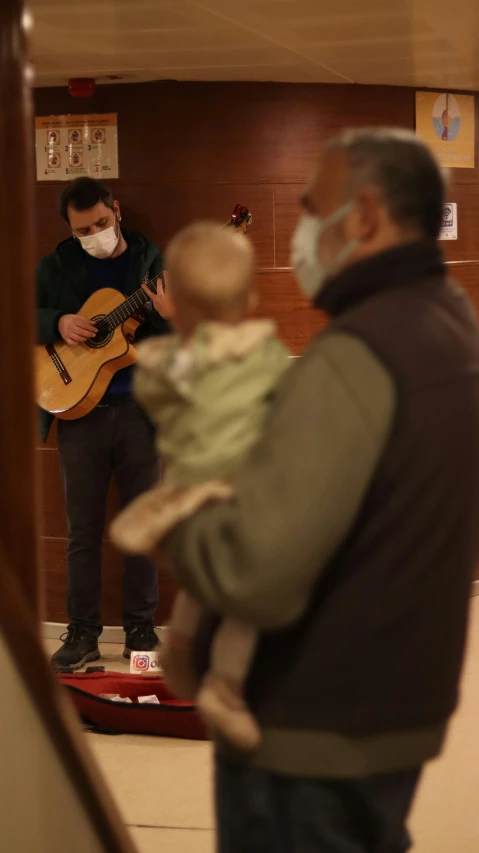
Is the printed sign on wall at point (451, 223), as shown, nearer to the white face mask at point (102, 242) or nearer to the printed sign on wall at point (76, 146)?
the printed sign on wall at point (76, 146)

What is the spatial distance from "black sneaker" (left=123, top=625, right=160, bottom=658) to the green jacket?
43.2 inches

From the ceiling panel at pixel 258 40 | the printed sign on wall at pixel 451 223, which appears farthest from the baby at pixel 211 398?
the printed sign on wall at pixel 451 223

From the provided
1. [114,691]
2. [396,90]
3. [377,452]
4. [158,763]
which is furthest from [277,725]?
[396,90]

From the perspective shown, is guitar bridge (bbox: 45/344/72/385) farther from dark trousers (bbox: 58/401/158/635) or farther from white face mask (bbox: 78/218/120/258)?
white face mask (bbox: 78/218/120/258)

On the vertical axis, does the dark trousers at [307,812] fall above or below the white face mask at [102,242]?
below

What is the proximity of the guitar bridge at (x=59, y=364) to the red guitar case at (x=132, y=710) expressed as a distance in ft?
3.58

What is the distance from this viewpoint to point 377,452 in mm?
1104

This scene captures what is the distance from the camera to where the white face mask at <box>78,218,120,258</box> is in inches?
144

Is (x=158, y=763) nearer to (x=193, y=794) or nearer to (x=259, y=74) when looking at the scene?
(x=193, y=794)

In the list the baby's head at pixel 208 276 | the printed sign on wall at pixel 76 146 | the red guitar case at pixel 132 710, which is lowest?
the red guitar case at pixel 132 710

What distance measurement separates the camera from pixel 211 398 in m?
1.16

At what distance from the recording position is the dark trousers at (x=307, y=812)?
122 centimetres

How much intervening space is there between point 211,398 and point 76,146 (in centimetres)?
312

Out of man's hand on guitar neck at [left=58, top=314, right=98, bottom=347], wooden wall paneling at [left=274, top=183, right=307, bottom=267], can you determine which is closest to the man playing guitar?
man's hand on guitar neck at [left=58, top=314, right=98, bottom=347]
